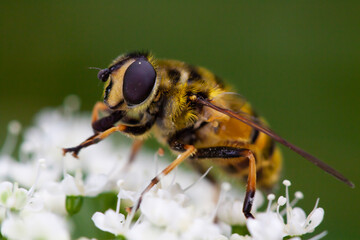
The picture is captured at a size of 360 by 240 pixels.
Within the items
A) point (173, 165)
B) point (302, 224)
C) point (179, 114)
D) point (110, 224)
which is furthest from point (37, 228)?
point (302, 224)

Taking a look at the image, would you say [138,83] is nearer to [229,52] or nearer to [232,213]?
[232,213]

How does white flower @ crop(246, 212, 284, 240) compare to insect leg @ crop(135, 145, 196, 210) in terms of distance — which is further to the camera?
insect leg @ crop(135, 145, 196, 210)

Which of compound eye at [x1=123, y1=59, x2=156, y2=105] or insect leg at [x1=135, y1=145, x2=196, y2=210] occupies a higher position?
compound eye at [x1=123, y1=59, x2=156, y2=105]

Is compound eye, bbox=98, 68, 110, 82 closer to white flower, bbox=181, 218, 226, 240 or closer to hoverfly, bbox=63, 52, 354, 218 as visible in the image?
hoverfly, bbox=63, 52, 354, 218

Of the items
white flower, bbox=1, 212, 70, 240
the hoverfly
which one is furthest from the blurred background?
white flower, bbox=1, 212, 70, 240

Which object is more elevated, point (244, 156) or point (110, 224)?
point (244, 156)
